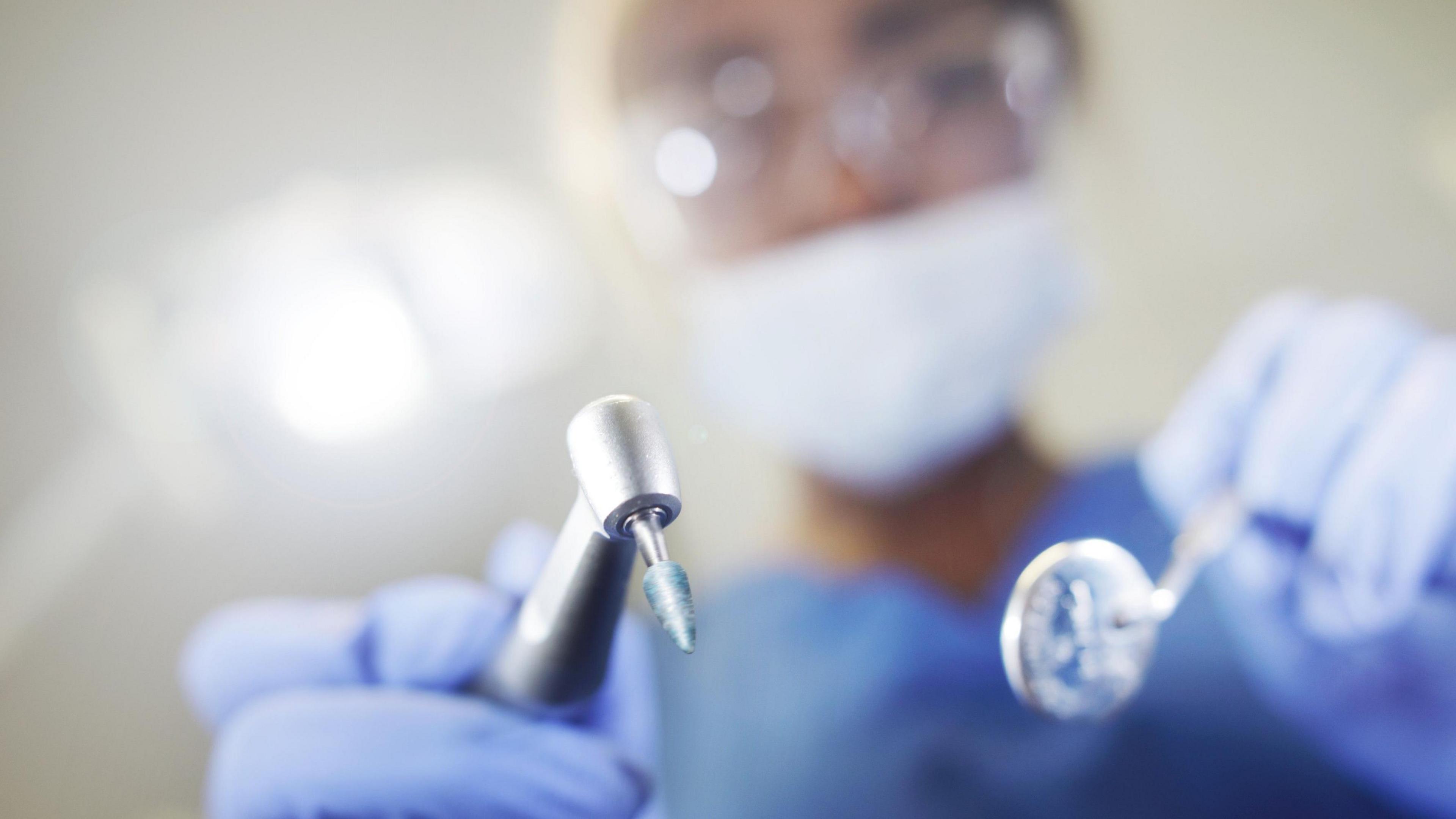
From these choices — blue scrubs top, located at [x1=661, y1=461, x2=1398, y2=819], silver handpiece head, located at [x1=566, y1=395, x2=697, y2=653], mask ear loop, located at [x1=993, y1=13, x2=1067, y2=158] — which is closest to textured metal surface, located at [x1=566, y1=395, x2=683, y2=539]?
silver handpiece head, located at [x1=566, y1=395, x2=697, y2=653]

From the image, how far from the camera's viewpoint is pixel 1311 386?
2.47 ft

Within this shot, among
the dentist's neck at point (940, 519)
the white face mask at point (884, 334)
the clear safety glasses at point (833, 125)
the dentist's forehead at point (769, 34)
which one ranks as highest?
the dentist's forehead at point (769, 34)

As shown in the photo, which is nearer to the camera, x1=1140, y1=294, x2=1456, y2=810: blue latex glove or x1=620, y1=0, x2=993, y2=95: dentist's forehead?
x1=1140, y1=294, x2=1456, y2=810: blue latex glove

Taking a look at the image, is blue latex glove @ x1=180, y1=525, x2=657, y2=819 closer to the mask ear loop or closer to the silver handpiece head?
the silver handpiece head

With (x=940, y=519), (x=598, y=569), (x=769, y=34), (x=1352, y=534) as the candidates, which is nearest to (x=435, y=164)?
(x=769, y=34)

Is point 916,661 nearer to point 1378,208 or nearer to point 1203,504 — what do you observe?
point 1203,504

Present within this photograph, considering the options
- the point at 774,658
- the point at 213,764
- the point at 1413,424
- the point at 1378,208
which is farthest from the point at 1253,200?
the point at 213,764

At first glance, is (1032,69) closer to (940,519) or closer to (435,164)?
(940,519)

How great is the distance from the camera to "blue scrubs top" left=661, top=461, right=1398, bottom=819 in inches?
30.4

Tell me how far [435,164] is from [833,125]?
42 centimetres

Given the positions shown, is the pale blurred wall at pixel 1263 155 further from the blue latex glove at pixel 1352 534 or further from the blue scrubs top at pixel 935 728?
the blue scrubs top at pixel 935 728

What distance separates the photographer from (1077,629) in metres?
0.58

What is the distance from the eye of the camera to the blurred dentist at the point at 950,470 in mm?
734

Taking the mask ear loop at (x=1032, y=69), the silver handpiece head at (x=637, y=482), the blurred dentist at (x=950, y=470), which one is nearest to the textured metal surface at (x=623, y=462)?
the silver handpiece head at (x=637, y=482)
